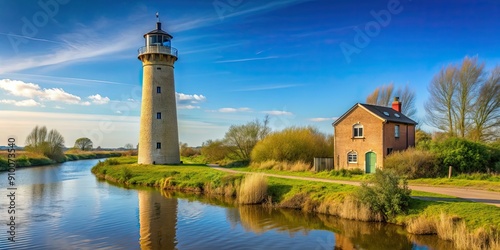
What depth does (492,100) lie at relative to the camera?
30.5 meters

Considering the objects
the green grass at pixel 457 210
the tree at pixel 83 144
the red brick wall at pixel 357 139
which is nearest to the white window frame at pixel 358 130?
the red brick wall at pixel 357 139

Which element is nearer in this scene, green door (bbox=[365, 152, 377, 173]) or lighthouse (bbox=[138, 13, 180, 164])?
green door (bbox=[365, 152, 377, 173])

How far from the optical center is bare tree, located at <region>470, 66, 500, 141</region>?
1193 inches

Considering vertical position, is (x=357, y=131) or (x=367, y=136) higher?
(x=357, y=131)

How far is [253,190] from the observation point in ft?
61.6

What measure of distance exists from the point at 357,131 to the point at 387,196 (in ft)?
45.5

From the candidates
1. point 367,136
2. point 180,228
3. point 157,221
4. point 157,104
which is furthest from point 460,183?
point 157,104

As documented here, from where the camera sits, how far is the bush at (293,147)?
3133 cm

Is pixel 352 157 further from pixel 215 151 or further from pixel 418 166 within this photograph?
pixel 215 151

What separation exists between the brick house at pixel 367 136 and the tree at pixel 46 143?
163 ft

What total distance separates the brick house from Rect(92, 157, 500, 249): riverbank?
353 inches

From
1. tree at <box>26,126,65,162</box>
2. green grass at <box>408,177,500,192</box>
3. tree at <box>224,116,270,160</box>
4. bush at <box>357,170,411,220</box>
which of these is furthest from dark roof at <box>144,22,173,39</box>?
tree at <box>26,126,65,162</box>

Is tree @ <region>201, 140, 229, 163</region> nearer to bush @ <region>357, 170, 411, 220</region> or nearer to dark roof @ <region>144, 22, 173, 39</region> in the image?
dark roof @ <region>144, 22, 173, 39</region>

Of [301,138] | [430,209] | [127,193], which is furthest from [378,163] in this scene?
[127,193]
